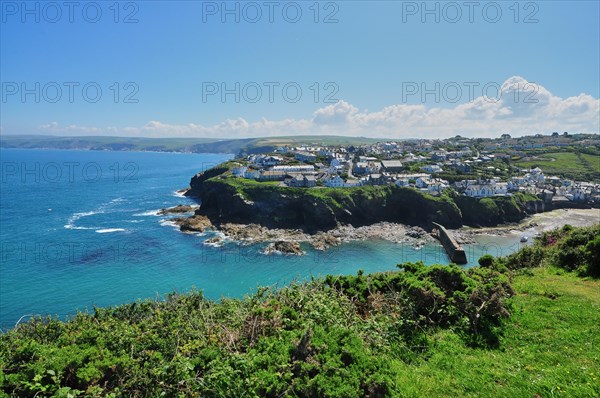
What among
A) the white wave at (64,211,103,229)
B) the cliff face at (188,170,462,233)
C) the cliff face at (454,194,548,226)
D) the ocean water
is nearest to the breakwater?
the ocean water

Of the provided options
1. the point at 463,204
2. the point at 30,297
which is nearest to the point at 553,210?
the point at 463,204

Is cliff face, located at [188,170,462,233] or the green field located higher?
the green field

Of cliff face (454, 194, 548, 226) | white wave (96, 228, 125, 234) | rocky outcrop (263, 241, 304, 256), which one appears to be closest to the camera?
rocky outcrop (263, 241, 304, 256)

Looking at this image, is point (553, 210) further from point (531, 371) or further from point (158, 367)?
point (158, 367)

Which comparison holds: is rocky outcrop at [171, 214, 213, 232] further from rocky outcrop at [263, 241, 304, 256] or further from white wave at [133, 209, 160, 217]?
rocky outcrop at [263, 241, 304, 256]

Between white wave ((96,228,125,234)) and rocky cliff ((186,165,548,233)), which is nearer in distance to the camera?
white wave ((96,228,125,234))

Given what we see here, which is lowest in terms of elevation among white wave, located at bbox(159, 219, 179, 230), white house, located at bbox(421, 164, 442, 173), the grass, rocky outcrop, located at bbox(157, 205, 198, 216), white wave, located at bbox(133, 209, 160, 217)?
white wave, located at bbox(159, 219, 179, 230)

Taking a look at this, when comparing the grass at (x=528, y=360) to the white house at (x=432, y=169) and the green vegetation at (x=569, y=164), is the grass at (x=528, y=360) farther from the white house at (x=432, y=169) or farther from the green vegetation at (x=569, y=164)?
the green vegetation at (x=569, y=164)

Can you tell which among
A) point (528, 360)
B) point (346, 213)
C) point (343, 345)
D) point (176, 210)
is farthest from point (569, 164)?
point (343, 345)
